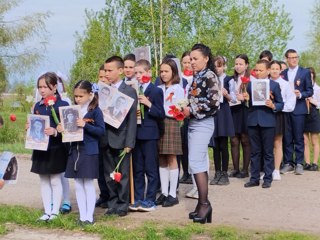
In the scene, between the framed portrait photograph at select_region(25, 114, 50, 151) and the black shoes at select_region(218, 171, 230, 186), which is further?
the black shoes at select_region(218, 171, 230, 186)

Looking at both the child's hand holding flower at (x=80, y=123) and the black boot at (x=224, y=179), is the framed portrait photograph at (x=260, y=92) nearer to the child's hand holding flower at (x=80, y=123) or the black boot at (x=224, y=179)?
the black boot at (x=224, y=179)

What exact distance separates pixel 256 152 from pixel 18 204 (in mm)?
3503

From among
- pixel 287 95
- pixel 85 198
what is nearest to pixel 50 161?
pixel 85 198

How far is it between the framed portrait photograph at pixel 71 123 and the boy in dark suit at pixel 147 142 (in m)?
1.00

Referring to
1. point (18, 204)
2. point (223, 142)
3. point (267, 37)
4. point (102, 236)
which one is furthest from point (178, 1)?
point (102, 236)

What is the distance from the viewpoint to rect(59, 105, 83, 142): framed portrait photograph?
653cm

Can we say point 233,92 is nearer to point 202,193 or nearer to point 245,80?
point 245,80

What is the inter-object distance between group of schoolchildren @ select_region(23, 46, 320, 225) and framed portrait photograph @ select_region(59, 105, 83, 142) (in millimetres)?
65

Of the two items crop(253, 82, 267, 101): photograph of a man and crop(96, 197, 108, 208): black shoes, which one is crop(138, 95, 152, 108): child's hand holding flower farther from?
crop(253, 82, 267, 101): photograph of a man

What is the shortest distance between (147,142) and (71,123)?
1.20m

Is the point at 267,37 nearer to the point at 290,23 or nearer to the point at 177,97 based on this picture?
the point at 290,23

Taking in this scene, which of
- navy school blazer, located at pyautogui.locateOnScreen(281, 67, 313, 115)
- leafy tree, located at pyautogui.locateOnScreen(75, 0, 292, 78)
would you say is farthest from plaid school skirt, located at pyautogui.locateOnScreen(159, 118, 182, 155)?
leafy tree, located at pyautogui.locateOnScreen(75, 0, 292, 78)

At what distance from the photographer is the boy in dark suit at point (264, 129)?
8.67m

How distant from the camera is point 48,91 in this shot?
6.89 metres
